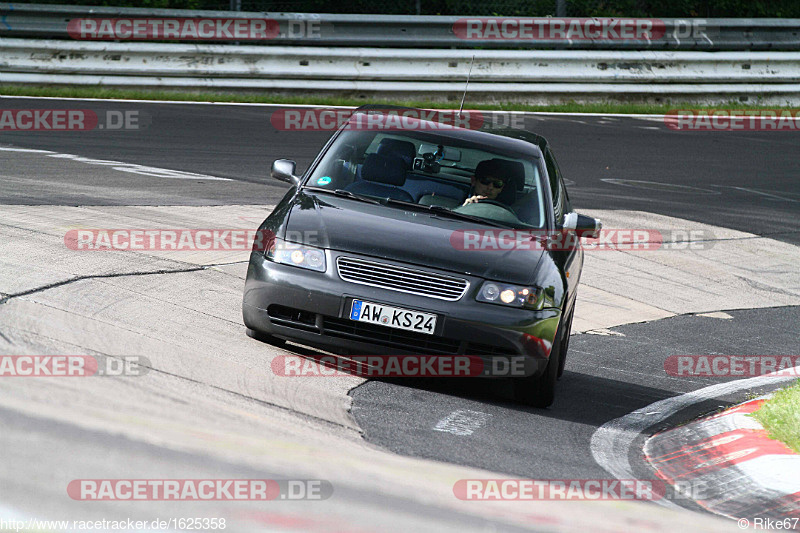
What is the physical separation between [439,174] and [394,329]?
1.81 metres

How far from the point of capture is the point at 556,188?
25.1ft

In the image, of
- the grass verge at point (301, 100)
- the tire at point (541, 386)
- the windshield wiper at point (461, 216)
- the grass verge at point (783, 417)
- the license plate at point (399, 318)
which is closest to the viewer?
the grass verge at point (783, 417)

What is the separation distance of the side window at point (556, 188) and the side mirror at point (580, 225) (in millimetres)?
70

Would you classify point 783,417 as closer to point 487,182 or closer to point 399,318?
point 399,318

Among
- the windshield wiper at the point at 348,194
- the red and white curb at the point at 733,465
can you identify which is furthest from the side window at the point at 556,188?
the red and white curb at the point at 733,465

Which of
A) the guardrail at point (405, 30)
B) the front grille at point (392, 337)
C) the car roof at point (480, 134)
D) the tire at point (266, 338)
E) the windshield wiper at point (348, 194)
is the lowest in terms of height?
the tire at point (266, 338)

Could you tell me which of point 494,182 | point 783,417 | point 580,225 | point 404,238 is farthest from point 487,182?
point 783,417

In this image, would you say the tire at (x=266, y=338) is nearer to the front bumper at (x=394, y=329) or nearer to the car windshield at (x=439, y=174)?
the front bumper at (x=394, y=329)

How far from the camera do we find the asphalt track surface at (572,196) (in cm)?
561

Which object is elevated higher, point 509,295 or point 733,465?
point 509,295

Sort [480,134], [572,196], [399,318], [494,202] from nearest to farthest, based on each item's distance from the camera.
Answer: [399,318] → [494,202] → [480,134] → [572,196]

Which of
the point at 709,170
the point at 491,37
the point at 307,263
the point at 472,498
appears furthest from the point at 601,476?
the point at 491,37

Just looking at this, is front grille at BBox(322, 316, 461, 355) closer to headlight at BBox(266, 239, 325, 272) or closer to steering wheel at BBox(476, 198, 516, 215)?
headlight at BBox(266, 239, 325, 272)

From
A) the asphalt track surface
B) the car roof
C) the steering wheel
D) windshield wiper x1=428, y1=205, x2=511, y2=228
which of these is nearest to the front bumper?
the asphalt track surface
